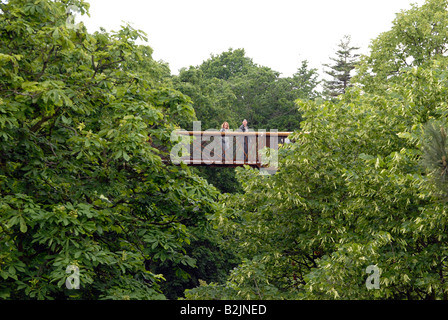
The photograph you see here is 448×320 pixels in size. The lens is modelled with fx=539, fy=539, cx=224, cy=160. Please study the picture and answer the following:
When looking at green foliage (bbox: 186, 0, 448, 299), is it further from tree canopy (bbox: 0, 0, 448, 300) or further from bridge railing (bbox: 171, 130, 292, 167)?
bridge railing (bbox: 171, 130, 292, 167)

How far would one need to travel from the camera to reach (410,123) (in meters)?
9.81

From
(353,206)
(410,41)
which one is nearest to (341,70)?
(410,41)

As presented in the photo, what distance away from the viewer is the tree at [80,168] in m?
8.17

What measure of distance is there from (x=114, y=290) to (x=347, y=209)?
15.5 feet

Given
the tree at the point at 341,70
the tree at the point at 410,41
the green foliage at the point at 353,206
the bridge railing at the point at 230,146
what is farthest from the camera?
the tree at the point at 341,70

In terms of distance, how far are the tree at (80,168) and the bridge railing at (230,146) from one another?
797 centimetres

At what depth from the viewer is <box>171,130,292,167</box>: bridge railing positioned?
19125 mm

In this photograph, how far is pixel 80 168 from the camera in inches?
382

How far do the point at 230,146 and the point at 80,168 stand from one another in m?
10.9

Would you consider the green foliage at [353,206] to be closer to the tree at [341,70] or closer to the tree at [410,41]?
the tree at [410,41]

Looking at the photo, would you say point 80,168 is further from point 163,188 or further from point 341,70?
point 341,70

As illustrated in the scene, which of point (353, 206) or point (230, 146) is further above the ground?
point (230, 146)

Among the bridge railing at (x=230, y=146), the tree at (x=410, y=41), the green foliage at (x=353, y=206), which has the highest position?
the tree at (x=410, y=41)

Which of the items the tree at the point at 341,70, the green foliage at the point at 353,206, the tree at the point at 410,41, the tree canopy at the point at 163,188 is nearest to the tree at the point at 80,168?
the tree canopy at the point at 163,188
